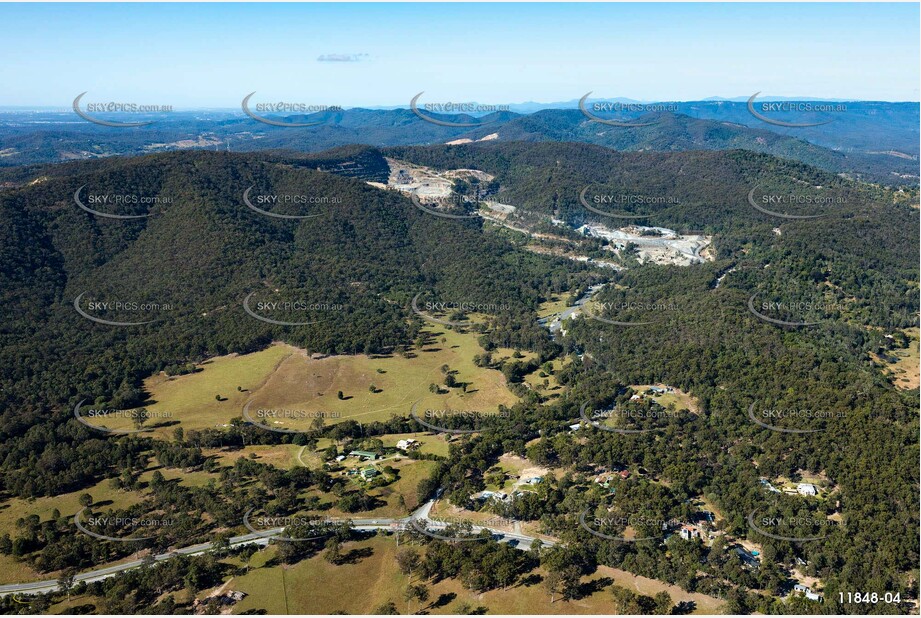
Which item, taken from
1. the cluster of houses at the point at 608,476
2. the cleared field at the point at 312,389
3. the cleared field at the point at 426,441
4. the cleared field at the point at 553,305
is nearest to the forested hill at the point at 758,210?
the cleared field at the point at 553,305

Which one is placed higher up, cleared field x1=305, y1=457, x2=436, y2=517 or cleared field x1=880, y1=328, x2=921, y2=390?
cleared field x1=880, y1=328, x2=921, y2=390

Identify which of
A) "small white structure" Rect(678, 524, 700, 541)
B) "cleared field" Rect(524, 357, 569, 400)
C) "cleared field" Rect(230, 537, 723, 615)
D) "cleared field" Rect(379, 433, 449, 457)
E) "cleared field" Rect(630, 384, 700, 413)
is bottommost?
"cleared field" Rect(230, 537, 723, 615)

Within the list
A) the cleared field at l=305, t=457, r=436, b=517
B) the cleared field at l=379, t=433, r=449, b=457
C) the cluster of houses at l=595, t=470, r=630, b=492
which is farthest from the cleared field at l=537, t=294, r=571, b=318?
the cleared field at l=305, t=457, r=436, b=517

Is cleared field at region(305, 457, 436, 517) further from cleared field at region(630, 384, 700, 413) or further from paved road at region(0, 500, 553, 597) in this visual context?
cleared field at region(630, 384, 700, 413)

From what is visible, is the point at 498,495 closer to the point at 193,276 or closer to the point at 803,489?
the point at 803,489

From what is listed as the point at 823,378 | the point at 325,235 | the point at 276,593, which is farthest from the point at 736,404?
the point at 325,235

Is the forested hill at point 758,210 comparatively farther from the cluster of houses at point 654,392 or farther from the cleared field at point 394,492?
the cleared field at point 394,492

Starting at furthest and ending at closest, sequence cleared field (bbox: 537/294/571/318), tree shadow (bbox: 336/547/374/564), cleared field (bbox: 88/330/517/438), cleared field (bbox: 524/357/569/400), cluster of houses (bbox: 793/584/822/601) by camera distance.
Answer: cleared field (bbox: 537/294/571/318) < cleared field (bbox: 524/357/569/400) < cleared field (bbox: 88/330/517/438) < tree shadow (bbox: 336/547/374/564) < cluster of houses (bbox: 793/584/822/601)
